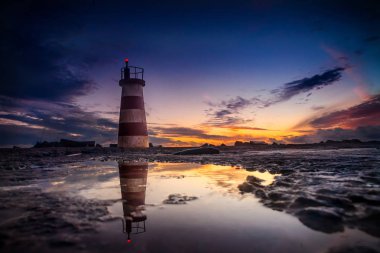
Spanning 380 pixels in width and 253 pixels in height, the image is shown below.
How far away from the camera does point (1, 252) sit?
1645 mm

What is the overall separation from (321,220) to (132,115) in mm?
20766

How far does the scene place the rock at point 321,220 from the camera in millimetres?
2125

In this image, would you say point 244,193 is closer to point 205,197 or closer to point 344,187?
point 205,197

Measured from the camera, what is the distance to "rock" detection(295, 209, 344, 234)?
2125 millimetres

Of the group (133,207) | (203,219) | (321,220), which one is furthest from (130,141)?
(321,220)

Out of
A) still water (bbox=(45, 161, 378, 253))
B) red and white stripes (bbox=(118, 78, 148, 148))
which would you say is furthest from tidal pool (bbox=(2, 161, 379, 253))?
red and white stripes (bbox=(118, 78, 148, 148))

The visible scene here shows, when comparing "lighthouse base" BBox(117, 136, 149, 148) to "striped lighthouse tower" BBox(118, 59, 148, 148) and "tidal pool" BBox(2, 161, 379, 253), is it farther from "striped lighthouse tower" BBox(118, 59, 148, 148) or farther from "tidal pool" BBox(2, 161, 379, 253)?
"tidal pool" BBox(2, 161, 379, 253)

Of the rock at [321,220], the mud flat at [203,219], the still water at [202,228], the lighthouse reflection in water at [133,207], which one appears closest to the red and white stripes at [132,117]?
the lighthouse reflection in water at [133,207]

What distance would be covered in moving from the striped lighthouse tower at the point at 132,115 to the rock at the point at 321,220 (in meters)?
20.3

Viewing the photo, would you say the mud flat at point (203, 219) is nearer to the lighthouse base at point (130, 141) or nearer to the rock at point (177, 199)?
the rock at point (177, 199)

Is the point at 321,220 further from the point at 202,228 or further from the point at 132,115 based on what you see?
the point at 132,115

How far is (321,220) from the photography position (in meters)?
2.34

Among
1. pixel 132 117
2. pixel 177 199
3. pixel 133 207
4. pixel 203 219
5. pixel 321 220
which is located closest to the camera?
pixel 321 220

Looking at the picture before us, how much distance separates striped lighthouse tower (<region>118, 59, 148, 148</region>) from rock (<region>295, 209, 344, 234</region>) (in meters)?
20.3
